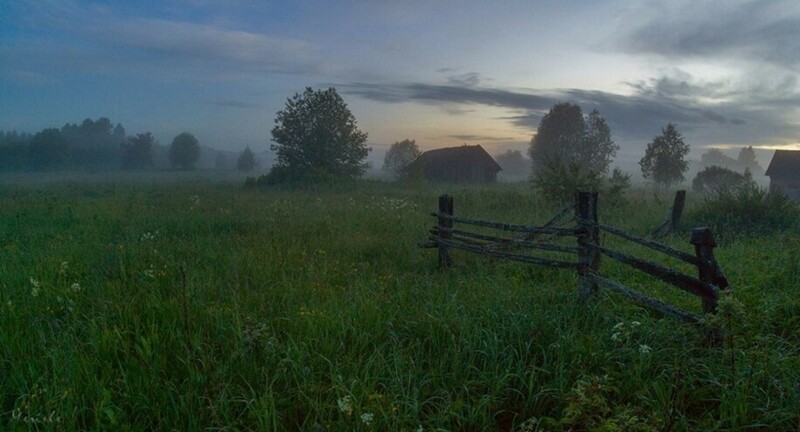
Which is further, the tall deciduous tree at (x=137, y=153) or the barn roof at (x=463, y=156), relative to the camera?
the tall deciduous tree at (x=137, y=153)

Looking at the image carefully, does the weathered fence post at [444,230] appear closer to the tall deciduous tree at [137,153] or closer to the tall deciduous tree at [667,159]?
the tall deciduous tree at [667,159]

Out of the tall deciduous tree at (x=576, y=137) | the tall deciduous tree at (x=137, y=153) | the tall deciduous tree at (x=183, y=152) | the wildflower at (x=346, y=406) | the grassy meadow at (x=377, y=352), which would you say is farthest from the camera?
the tall deciduous tree at (x=183, y=152)

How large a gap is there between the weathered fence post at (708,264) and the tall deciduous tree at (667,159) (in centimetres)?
5079

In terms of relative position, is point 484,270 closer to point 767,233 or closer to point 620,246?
point 620,246

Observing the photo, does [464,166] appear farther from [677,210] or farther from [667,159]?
[677,210]

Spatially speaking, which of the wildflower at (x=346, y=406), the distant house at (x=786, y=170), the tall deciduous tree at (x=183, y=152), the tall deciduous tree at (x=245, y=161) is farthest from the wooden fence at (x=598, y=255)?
the tall deciduous tree at (x=245, y=161)

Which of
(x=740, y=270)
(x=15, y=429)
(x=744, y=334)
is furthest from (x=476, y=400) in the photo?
(x=740, y=270)

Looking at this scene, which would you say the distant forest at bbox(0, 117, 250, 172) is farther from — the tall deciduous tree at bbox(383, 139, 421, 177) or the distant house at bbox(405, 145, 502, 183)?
the distant house at bbox(405, 145, 502, 183)

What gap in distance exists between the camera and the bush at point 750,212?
11.8m

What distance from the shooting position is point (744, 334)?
13.4ft

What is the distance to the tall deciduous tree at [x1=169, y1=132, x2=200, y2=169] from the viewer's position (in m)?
109

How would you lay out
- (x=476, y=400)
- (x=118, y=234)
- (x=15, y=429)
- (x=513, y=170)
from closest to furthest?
(x=15, y=429) < (x=476, y=400) < (x=118, y=234) < (x=513, y=170)

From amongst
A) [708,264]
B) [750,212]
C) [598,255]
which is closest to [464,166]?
[750,212]

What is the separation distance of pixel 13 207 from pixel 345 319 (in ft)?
60.5
